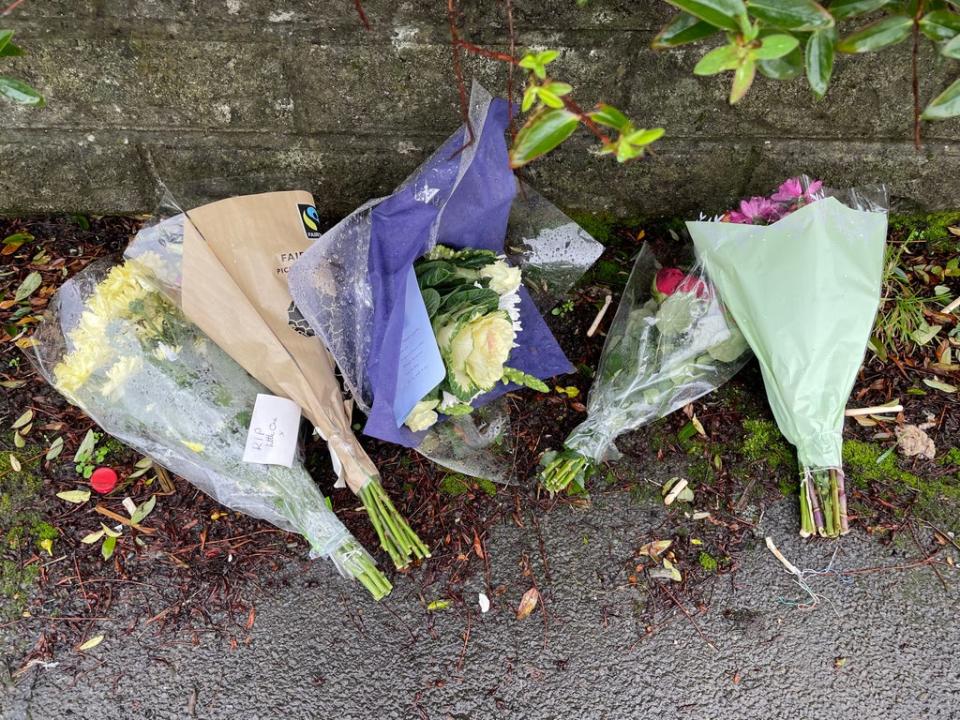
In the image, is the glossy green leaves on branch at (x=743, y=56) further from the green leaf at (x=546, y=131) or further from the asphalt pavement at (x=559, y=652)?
the asphalt pavement at (x=559, y=652)

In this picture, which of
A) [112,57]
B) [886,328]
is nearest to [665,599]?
[886,328]

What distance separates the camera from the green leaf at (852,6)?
1.13 meters

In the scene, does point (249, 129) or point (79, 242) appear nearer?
point (249, 129)

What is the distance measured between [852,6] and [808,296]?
0.89m

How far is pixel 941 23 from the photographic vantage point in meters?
1.15

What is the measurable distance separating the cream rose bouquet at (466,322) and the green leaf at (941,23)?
39.5 inches

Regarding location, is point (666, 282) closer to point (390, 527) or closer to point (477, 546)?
point (477, 546)

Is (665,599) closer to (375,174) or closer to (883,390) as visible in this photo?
(883,390)

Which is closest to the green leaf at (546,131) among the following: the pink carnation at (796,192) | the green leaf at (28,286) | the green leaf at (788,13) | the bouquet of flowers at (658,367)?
the green leaf at (788,13)

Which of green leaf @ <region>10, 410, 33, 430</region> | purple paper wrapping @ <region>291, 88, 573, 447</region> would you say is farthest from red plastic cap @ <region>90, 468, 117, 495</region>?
purple paper wrapping @ <region>291, 88, 573, 447</region>

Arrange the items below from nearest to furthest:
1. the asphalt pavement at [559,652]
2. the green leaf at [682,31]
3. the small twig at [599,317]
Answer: the green leaf at [682,31], the asphalt pavement at [559,652], the small twig at [599,317]

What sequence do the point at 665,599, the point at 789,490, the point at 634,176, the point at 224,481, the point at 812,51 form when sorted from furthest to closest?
1. the point at 634,176
2. the point at 789,490
3. the point at 665,599
4. the point at 224,481
5. the point at 812,51

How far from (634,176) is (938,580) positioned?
163 centimetres

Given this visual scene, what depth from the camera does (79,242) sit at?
2.36 meters
